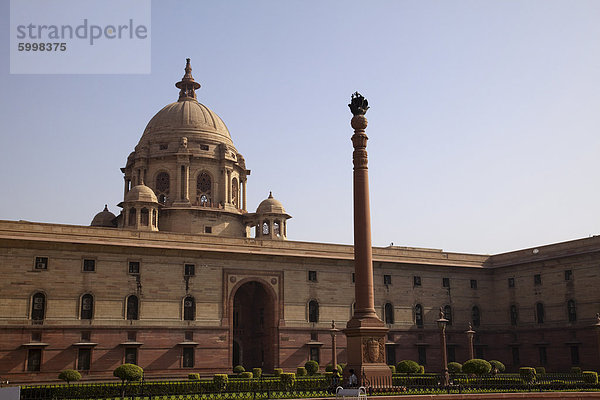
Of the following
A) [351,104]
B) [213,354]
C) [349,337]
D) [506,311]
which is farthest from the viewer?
[506,311]

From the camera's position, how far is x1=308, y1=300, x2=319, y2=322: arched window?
143 ft

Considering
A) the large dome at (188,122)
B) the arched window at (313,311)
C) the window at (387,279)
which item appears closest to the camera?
the arched window at (313,311)

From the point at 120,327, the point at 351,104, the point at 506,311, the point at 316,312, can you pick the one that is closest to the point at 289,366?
the point at 316,312

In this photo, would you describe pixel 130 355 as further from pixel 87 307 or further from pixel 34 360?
pixel 34 360

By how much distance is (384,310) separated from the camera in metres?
45.6

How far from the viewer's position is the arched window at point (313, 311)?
143 ft

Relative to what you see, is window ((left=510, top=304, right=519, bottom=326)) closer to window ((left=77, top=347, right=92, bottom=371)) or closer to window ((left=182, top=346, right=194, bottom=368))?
window ((left=182, top=346, right=194, bottom=368))

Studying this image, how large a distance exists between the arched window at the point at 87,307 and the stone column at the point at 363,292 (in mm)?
20494

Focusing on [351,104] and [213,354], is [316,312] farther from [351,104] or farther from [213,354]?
[351,104]

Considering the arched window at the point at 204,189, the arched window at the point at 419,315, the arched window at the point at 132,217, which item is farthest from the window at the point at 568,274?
the arched window at the point at 132,217

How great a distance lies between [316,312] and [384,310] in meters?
5.22

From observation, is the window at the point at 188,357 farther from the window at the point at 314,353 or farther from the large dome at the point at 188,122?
the large dome at the point at 188,122

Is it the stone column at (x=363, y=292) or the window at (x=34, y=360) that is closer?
the stone column at (x=363, y=292)

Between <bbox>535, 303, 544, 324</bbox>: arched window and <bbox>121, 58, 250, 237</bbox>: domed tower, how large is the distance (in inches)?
919
